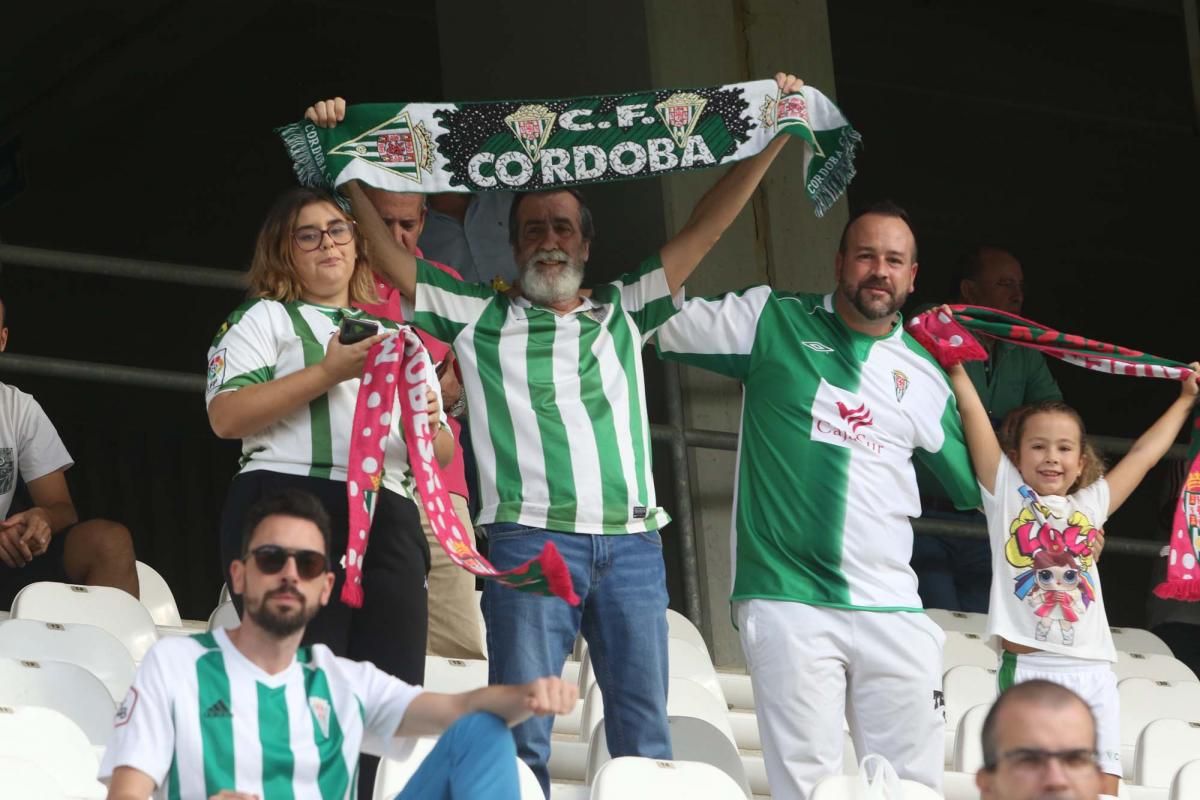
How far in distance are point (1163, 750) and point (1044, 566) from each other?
0.64 metres

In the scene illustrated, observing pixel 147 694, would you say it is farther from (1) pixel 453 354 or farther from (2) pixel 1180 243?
(2) pixel 1180 243

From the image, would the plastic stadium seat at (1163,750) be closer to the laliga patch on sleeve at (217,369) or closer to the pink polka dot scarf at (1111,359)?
the pink polka dot scarf at (1111,359)

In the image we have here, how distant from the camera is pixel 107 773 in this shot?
3006mm

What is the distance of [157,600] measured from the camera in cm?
538

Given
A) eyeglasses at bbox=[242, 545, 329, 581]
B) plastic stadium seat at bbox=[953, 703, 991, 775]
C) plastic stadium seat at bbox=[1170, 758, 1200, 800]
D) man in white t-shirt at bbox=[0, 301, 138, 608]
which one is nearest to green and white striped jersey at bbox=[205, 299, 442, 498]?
eyeglasses at bbox=[242, 545, 329, 581]

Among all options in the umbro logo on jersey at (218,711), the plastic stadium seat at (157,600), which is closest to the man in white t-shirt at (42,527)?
the plastic stadium seat at (157,600)

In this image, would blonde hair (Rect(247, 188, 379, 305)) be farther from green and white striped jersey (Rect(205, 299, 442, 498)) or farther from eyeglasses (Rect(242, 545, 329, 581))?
eyeglasses (Rect(242, 545, 329, 581))

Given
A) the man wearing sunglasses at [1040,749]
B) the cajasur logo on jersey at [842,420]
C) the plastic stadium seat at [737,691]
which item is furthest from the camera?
the plastic stadium seat at [737,691]

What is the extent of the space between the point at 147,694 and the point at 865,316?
1930mm

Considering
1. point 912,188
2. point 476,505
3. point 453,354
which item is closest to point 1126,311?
point 912,188

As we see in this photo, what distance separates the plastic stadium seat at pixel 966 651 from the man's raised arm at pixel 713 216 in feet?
5.63

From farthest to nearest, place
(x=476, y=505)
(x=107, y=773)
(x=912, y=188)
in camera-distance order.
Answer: (x=912, y=188) → (x=476, y=505) → (x=107, y=773)

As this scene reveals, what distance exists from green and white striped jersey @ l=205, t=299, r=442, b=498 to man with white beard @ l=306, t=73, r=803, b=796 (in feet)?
0.68

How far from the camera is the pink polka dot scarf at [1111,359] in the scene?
15.0 ft
